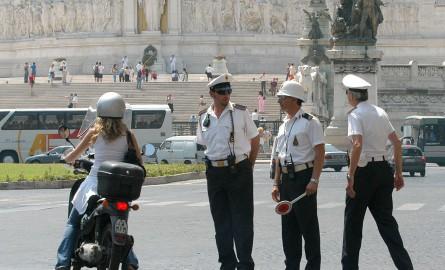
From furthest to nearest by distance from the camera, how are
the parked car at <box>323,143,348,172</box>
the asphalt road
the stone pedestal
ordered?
the stone pedestal
the parked car at <box>323,143,348,172</box>
the asphalt road

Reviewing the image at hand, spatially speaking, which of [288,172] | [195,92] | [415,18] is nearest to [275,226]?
[288,172]

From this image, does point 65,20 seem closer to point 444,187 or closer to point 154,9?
point 154,9

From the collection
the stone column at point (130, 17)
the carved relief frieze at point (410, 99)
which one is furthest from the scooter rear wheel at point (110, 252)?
the stone column at point (130, 17)

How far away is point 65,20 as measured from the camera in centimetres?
7956

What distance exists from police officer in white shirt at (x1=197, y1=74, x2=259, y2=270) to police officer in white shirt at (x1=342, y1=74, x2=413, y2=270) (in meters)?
0.90

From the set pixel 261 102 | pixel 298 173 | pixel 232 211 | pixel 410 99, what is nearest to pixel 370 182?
pixel 298 173

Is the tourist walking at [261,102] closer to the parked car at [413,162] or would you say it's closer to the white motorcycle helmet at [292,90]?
the parked car at [413,162]

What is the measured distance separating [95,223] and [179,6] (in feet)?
218

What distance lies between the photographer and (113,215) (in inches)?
414

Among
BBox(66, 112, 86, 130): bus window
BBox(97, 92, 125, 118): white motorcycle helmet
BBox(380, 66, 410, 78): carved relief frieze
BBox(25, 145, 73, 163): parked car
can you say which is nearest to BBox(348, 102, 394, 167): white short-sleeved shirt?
BBox(97, 92, 125, 118): white motorcycle helmet

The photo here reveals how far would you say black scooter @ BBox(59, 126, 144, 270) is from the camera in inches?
411

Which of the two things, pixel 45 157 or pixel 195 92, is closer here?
pixel 45 157

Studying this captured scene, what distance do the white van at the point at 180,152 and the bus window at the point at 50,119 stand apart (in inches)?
240

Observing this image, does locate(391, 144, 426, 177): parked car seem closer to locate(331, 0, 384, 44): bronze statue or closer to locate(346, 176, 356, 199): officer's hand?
locate(331, 0, 384, 44): bronze statue
